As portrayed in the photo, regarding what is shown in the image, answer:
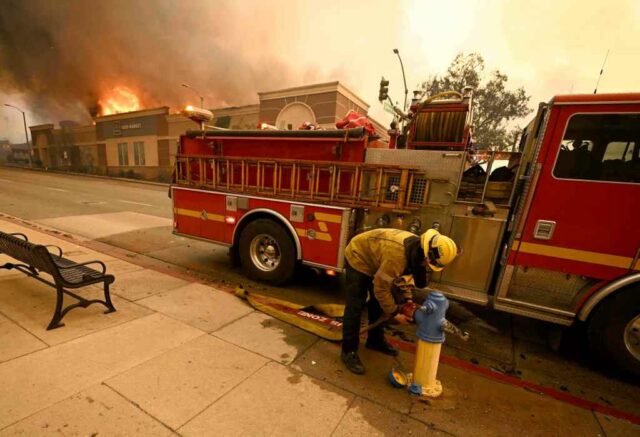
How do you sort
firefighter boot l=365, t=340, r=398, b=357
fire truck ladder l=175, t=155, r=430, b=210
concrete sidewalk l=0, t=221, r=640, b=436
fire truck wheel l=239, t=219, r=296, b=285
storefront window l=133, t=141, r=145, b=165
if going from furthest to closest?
storefront window l=133, t=141, r=145, b=165
fire truck wheel l=239, t=219, r=296, b=285
fire truck ladder l=175, t=155, r=430, b=210
firefighter boot l=365, t=340, r=398, b=357
concrete sidewalk l=0, t=221, r=640, b=436

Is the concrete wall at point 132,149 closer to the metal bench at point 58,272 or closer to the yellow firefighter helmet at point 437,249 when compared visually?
the metal bench at point 58,272

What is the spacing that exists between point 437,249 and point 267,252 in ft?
10.2

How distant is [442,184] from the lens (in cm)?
357

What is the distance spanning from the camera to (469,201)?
3.53 meters

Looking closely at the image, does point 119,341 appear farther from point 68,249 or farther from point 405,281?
point 68,249

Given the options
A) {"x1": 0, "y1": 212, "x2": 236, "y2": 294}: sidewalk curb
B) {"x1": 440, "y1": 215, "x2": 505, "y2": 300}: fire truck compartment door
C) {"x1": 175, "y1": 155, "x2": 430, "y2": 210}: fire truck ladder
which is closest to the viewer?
{"x1": 440, "y1": 215, "x2": 505, "y2": 300}: fire truck compartment door

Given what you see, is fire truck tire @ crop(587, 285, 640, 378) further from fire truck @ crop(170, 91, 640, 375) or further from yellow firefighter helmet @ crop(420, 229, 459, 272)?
yellow firefighter helmet @ crop(420, 229, 459, 272)

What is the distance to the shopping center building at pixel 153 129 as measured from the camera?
2253 centimetres

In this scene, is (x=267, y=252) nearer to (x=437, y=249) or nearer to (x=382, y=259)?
(x=382, y=259)

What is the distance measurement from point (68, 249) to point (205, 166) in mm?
3331

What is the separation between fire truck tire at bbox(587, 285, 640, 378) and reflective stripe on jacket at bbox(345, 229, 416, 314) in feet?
6.59

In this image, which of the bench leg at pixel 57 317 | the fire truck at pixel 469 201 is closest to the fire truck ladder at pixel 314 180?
the fire truck at pixel 469 201

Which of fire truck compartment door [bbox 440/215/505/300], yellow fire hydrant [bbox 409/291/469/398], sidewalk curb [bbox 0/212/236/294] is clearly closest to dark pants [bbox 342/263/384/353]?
yellow fire hydrant [bbox 409/291/469/398]

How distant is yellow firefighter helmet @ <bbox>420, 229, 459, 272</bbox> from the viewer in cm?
225
